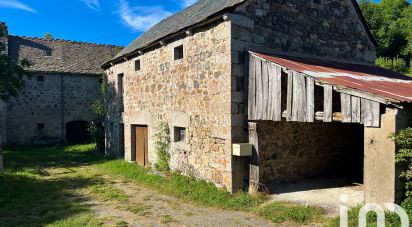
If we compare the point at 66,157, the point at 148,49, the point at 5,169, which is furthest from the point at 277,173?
the point at 66,157

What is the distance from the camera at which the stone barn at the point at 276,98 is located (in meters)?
5.84

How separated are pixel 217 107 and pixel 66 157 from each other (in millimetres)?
10918

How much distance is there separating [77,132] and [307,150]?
697 inches

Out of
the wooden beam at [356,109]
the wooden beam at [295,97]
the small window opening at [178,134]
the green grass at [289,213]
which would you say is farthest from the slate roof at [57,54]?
the wooden beam at [356,109]

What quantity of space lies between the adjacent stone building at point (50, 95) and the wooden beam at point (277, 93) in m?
17.2

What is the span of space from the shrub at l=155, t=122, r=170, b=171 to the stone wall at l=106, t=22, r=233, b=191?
0.89 feet

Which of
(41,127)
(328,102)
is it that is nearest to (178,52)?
(328,102)

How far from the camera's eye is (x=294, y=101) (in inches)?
271

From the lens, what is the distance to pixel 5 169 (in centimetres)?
1222

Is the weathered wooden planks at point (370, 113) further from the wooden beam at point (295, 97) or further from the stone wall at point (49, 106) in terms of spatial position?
the stone wall at point (49, 106)

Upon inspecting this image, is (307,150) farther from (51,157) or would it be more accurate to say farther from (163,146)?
(51,157)

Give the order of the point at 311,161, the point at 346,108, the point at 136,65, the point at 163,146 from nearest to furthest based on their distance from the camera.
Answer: the point at 346,108
the point at 311,161
the point at 163,146
the point at 136,65

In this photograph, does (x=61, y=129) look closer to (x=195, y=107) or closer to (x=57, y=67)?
(x=57, y=67)

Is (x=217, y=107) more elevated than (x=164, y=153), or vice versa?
(x=217, y=107)
